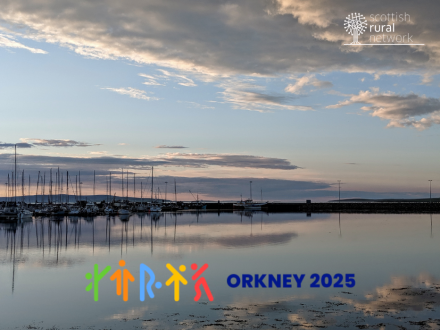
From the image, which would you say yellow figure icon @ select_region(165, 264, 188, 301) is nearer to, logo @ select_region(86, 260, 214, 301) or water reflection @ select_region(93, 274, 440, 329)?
logo @ select_region(86, 260, 214, 301)

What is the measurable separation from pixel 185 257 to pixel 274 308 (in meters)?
17.0

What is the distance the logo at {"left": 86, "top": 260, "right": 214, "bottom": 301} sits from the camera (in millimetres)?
21506

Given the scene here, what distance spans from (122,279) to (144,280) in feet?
4.82

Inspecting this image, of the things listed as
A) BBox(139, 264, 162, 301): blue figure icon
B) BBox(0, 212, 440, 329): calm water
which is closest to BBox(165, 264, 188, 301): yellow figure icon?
BBox(0, 212, 440, 329): calm water

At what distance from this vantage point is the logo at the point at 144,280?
2151cm

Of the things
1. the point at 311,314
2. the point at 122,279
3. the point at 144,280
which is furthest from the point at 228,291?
the point at 122,279

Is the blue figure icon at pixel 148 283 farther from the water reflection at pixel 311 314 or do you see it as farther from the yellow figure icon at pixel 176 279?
the water reflection at pixel 311 314

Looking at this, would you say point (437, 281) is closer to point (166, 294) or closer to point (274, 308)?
point (274, 308)

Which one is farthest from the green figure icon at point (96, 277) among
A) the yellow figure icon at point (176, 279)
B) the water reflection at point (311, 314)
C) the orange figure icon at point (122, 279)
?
the water reflection at point (311, 314)

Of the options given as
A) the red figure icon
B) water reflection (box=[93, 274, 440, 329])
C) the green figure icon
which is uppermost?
water reflection (box=[93, 274, 440, 329])

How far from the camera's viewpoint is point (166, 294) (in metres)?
21.3

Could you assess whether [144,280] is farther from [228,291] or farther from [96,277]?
[228,291]

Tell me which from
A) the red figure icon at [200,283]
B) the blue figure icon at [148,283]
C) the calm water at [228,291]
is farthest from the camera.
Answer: the blue figure icon at [148,283]

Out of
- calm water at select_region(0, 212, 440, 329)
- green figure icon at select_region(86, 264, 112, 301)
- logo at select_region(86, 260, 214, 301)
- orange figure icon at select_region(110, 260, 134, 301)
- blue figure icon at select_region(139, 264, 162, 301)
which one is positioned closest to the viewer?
calm water at select_region(0, 212, 440, 329)
